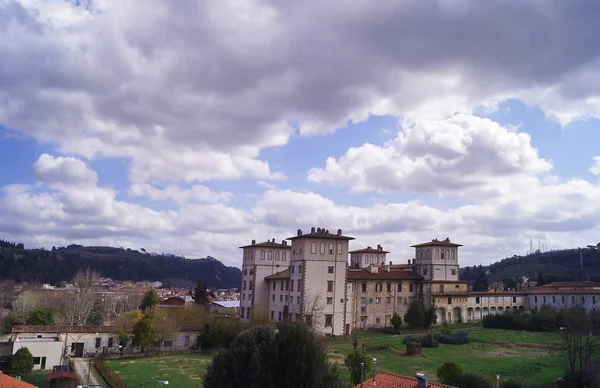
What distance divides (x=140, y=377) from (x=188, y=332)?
17.9 metres

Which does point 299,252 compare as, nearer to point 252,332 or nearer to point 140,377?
point 140,377

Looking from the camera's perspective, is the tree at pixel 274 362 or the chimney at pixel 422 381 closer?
the tree at pixel 274 362

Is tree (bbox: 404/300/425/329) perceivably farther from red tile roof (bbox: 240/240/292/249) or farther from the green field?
red tile roof (bbox: 240/240/292/249)

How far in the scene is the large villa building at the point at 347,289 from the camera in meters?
59.2

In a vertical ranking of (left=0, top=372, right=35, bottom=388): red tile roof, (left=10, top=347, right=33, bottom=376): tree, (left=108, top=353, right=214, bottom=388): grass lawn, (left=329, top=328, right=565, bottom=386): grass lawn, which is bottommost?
(left=108, top=353, right=214, bottom=388): grass lawn

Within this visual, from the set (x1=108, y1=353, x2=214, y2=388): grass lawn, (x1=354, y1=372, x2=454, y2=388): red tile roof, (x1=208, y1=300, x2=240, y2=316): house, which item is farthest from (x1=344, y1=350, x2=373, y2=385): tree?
(x1=208, y1=300, x2=240, y2=316): house

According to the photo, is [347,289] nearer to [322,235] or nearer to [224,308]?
[322,235]

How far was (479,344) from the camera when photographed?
171 ft

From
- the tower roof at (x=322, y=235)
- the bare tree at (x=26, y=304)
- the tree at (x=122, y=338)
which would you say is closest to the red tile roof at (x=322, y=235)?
the tower roof at (x=322, y=235)

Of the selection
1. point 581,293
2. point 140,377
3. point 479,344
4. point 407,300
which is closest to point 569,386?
point 479,344

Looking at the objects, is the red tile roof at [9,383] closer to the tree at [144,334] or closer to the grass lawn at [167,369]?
the grass lawn at [167,369]

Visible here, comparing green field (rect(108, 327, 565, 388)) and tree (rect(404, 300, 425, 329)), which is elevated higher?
tree (rect(404, 300, 425, 329))

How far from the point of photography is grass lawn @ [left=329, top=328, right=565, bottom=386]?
37531mm

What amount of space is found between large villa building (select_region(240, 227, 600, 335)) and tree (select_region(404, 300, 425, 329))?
399 cm
